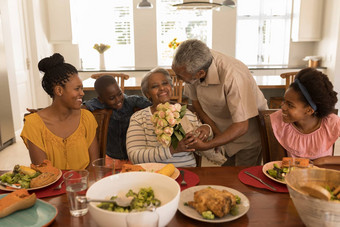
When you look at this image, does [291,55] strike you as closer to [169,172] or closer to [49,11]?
[49,11]

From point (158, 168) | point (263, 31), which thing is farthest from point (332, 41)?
point (158, 168)

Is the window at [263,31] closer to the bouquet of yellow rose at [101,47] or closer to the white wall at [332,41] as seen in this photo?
the white wall at [332,41]

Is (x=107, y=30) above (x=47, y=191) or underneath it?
above

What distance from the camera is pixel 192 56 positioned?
185cm

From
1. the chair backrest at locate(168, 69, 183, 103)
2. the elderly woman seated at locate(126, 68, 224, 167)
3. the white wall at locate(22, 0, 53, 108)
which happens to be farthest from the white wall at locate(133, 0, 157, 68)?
the elderly woman seated at locate(126, 68, 224, 167)

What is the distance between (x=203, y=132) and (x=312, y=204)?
0.93 m

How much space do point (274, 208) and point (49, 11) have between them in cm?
591

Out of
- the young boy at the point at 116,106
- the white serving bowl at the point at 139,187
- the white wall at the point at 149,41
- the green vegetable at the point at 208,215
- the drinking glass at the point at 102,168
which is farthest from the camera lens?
the white wall at the point at 149,41

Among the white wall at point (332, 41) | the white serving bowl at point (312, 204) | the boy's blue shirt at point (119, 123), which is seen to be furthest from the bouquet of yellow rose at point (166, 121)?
the white wall at point (332, 41)

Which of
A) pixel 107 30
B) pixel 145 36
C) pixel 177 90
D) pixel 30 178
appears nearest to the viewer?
pixel 30 178

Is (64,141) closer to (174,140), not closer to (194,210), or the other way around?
(174,140)

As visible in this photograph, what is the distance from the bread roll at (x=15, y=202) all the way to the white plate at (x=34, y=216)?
2 cm

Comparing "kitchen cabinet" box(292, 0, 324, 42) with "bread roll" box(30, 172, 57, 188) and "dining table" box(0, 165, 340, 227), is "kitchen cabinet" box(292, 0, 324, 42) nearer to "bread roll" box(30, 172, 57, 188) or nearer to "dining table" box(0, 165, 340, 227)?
"dining table" box(0, 165, 340, 227)

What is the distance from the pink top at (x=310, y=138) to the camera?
1.72m
